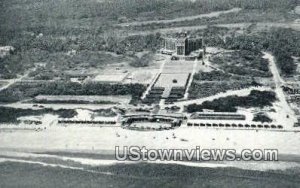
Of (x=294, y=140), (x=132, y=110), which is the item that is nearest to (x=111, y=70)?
(x=132, y=110)

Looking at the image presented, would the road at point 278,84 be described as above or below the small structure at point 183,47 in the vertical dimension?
below

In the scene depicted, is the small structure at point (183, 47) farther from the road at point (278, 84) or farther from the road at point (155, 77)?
the road at point (278, 84)

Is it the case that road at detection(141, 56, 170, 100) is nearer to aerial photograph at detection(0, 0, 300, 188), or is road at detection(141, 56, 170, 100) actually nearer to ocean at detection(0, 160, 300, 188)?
aerial photograph at detection(0, 0, 300, 188)

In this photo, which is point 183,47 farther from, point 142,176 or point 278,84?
point 142,176

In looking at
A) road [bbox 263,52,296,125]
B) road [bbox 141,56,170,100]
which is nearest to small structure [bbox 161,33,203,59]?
road [bbox 141,56,170,100]

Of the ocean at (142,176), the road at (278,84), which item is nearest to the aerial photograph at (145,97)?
the ocean at (142,176)

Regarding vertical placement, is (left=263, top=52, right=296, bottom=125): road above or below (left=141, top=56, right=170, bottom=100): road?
below

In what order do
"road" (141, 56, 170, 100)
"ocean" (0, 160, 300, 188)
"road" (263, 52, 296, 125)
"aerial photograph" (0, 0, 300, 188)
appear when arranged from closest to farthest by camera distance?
"ocean" (0, 160, 300, 188), "aerial photograph" (0, 0, 300, 188), "road" (263, 52, 296, 125), "road" (141, 56, 170, 100)

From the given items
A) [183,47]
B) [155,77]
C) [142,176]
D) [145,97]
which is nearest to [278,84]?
[155,77]
